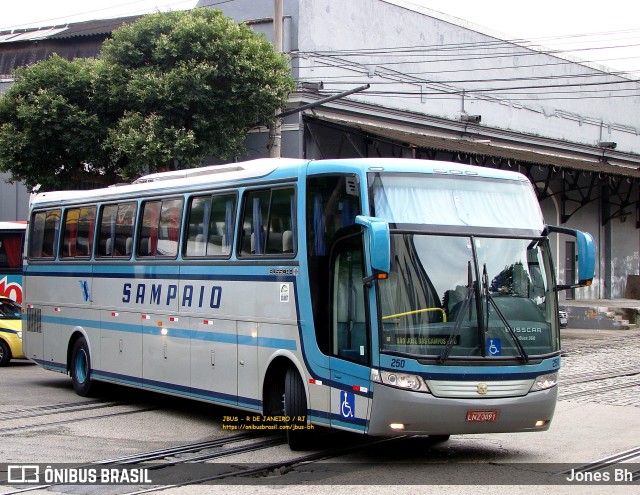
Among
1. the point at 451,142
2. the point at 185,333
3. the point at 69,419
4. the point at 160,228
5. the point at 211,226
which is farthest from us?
the point at 451,142

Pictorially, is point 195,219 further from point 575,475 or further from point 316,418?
point 575,475

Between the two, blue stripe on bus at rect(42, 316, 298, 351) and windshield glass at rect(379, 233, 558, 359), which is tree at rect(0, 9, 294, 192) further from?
windshield glass at rect(379, 233, 558, 359)

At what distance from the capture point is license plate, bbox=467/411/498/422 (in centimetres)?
938

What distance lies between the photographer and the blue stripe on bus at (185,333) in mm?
10984

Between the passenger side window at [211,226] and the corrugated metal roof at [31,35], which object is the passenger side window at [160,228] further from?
A: the corrugated metal roof at [31,35]

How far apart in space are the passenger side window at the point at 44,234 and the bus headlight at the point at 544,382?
9.49 m

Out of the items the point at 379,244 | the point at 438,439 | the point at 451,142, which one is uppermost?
the point at 451,142

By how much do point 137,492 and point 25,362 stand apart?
1483 centimetres

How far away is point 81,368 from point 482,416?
8.23 m

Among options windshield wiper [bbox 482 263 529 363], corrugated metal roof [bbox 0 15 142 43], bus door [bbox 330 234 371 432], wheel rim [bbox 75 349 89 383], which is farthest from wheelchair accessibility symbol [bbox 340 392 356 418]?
corrugated metal roof [bbox 0 15 142 43]

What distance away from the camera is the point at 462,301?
949 centimetres

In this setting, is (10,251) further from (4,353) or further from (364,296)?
(364,296)

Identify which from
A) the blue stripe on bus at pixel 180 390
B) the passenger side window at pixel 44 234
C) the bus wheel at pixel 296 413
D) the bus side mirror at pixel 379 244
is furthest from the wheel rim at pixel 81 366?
the bus side mirror at pixel 379 244

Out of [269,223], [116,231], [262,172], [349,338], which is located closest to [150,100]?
[116,231]
